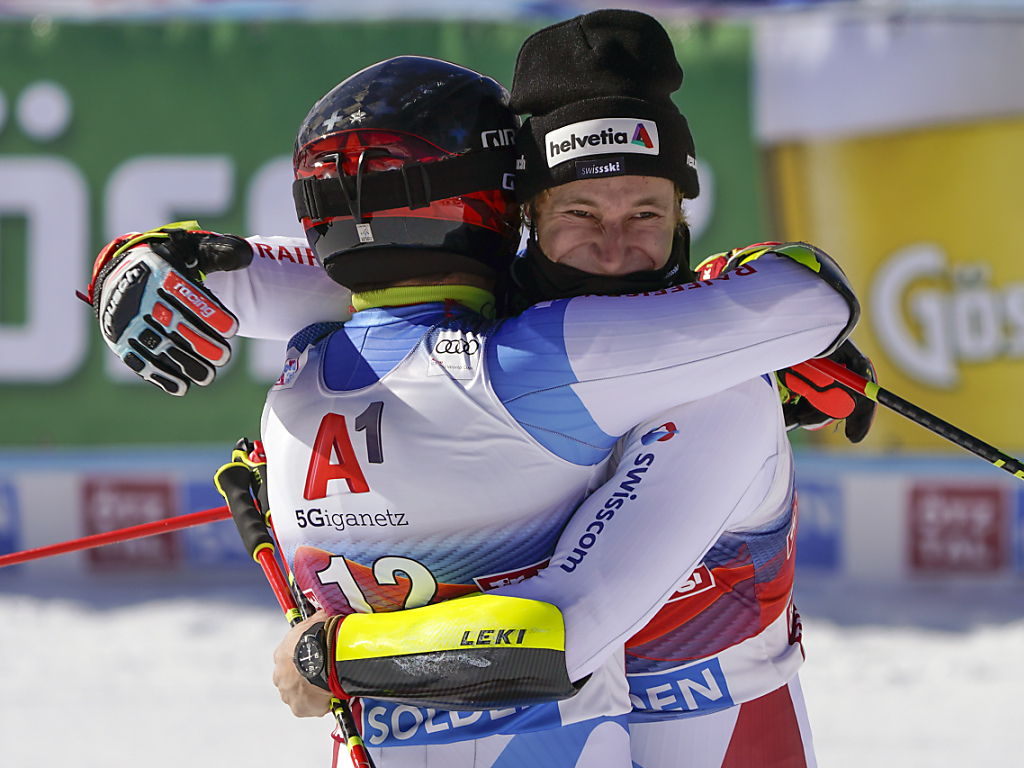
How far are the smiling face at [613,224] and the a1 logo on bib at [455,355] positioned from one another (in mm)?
239

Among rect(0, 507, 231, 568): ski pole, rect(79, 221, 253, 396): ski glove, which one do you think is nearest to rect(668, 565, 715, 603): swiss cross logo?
rect(79, 221, 253, 396): ski glove

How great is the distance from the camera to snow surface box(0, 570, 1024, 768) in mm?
3295

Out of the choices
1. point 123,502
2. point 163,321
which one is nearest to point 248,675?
point 123,502

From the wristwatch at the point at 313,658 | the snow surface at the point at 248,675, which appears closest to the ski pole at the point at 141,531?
the wristwatch at the point at 313,658

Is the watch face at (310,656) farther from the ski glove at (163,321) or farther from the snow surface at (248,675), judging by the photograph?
the snow surface at (248,675)

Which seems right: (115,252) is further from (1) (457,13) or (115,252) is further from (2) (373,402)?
(1) (457,13)

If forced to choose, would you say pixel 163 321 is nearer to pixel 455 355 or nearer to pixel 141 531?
pixel 455 355

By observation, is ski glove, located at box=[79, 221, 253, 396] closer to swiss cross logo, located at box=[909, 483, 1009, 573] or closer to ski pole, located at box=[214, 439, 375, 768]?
ski pole, located at box=[214, 439, 375, 768]

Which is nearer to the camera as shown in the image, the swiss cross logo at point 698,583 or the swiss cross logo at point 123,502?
the swiss cross logo at point 698,583

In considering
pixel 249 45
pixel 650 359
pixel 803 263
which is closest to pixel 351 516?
pixel 650 359

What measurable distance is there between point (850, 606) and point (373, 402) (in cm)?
360

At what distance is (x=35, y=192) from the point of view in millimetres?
4984

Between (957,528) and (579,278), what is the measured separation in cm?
386

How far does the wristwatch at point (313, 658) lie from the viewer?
138 cm
